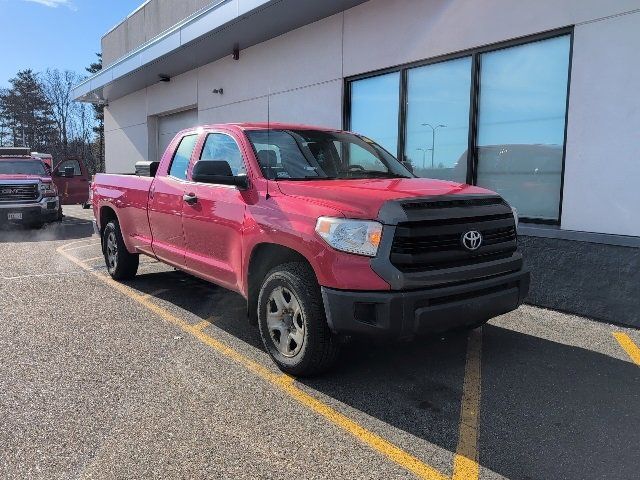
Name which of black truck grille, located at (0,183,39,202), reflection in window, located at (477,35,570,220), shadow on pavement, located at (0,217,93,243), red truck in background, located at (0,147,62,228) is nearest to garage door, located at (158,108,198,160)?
shadow on pavement, located at (0,217,93,243)

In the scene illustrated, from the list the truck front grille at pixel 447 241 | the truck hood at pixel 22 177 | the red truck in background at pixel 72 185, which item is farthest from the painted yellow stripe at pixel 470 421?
the red truck in background at pixel 72 185

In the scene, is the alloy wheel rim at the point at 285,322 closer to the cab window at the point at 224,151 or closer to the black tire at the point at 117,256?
the cab window at the point at 224,151

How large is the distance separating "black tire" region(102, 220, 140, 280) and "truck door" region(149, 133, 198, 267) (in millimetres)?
1177

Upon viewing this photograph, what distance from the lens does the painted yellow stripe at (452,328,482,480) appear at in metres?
2.66

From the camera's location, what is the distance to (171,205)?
16.9 ft

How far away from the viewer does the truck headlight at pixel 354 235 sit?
3234mm

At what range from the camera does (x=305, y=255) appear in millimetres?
3479

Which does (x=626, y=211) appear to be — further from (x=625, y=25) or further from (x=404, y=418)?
(x=404, y=418)

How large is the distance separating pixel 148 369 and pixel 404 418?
6.44 feet

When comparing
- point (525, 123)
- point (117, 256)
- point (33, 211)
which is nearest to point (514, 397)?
point (525, 123)

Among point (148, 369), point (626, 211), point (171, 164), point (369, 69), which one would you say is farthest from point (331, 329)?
point (369, 69)

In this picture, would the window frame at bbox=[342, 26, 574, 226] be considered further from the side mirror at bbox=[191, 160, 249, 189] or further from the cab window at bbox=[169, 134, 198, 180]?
the side mirror at bbox=[191, 160, 249, 189]

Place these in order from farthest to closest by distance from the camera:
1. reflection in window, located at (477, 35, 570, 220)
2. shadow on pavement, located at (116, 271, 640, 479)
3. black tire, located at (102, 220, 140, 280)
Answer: black tire, located at (102, 220, 140, 280)
reflection in window, located at (477, 35, 570, 220)
shadow on pavement, located at (116, 271, 640, 479)

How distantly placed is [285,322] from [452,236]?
137 cm
